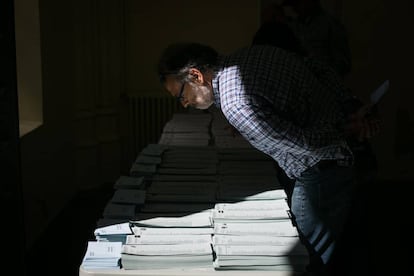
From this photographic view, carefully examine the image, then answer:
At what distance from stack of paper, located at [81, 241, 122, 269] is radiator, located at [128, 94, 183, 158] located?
435cm

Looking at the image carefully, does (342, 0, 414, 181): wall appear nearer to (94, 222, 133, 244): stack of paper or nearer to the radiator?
the radiator

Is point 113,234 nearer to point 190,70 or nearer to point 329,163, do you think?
point 190,70

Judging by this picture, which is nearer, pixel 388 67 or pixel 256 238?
pixel 256 238

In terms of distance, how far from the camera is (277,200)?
104 inches

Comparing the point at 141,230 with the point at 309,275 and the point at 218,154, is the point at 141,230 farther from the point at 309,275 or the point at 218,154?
the point at 218,154

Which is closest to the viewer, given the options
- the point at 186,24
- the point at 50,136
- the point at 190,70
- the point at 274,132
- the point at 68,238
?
the point at 274,132

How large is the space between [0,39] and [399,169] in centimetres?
481

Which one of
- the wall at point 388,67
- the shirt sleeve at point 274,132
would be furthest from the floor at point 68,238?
the wall at point 388,67

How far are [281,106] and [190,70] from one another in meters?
0.36

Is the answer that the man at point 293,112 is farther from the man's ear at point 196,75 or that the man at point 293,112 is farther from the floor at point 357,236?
the floor at point 357,236

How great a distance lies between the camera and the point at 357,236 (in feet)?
9.73

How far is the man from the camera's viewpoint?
7.37 feet

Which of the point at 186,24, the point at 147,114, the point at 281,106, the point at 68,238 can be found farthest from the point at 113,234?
the point at 186,24

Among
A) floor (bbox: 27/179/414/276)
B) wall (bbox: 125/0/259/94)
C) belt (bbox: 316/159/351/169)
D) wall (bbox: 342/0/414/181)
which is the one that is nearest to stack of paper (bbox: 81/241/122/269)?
belt (bbox: 316/159/351/169)
